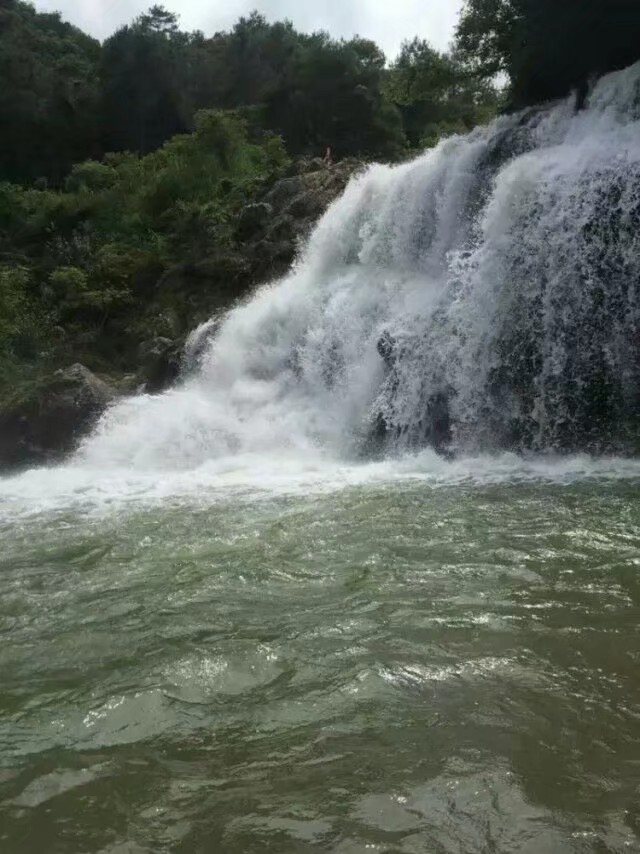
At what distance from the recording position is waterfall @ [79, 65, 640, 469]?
31.8ft

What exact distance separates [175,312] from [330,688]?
15.9m

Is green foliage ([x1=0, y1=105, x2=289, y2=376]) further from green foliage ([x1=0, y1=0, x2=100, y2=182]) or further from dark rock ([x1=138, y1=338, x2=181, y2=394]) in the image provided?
green foliage ([x1=0, y1=0, x2=100, y2=182])

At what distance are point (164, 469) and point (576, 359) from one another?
19.5 ft

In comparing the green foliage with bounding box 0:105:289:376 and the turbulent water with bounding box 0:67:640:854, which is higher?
the green foliage with bounding box 0:105:289:376

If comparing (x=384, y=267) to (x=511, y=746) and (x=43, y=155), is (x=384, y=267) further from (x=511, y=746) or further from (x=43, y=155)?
(x=43, y=155)

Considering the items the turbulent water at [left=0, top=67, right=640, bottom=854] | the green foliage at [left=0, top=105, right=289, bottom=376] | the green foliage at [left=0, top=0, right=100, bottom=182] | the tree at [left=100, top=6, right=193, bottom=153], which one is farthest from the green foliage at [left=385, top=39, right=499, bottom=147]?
the turbulent water at [left=0, top=67, right=640, bottom=854]

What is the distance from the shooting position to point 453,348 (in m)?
10.6

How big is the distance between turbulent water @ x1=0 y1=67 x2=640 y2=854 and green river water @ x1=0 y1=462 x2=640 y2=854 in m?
0.02

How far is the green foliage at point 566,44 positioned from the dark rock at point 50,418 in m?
10.5

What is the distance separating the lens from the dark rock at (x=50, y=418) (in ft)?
43.6

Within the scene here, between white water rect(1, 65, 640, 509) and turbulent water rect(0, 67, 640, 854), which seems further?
white water rect(1, 65, 640, 509)

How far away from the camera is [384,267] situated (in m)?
14.4

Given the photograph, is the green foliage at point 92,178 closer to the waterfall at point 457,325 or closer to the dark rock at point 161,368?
the dark rock at point 161,368

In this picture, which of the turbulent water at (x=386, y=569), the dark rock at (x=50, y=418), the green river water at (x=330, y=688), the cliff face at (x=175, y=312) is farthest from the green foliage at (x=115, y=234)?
the green river water at (x=330, y=688)
